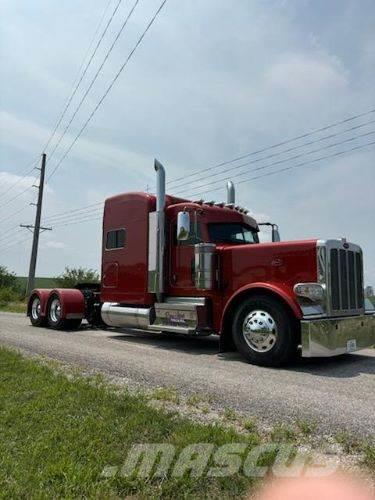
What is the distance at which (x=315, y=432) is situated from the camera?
405 cm

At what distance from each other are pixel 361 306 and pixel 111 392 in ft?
15.6

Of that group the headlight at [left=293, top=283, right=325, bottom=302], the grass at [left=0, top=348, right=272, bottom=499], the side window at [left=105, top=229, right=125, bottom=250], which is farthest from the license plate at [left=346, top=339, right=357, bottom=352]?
the side window at [left=105, top=229, right=125, bottom=250]

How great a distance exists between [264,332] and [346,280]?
158 centimetres

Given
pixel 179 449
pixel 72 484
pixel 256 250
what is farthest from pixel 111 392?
pixel 256 250

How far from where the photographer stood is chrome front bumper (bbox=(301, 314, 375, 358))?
22.4 feet

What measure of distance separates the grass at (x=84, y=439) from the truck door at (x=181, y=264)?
396cm

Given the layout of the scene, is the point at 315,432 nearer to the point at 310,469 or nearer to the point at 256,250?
the point at 310,469

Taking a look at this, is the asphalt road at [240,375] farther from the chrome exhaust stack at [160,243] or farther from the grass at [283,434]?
the chrome exhaust stack at [160,243]

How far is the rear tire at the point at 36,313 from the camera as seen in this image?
1355cm

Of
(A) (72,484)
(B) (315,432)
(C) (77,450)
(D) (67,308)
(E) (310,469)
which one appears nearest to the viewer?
(A) (72,484)

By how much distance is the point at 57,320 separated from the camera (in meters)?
12.9

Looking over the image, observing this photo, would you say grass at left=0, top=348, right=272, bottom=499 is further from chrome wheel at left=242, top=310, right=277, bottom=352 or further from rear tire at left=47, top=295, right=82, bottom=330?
rear tire at left=47, top=295, right=82, bottom=330

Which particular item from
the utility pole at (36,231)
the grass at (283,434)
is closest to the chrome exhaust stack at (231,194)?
the grass at (283,434)

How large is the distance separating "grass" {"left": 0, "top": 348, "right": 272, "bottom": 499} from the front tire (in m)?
2.45
